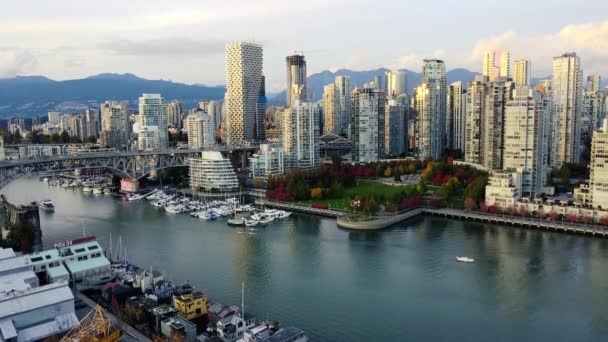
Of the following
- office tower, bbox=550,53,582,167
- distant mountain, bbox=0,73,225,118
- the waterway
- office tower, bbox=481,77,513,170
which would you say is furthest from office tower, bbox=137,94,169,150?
distant mountain, bbox=0,73,225,118

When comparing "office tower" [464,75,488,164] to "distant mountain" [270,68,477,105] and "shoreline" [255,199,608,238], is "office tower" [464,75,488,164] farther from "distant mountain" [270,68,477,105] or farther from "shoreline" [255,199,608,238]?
"distant mountain" [270,68,477,105]

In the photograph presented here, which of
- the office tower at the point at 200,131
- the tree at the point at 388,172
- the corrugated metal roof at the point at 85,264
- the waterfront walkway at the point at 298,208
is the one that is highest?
the office tower at the point at 200,131

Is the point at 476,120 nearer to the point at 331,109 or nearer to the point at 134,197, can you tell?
the point at 134,197

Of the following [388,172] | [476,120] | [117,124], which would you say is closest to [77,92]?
[117,124]

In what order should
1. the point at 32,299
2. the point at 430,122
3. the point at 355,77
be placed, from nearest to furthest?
the point at 32,299 → the point at 430,122 → the point at 355,77

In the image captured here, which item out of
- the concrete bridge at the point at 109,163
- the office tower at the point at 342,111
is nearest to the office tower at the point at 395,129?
the concrete bridge at the point at 109,163

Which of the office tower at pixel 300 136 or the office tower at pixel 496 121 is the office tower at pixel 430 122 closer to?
the office tower at pixel 496 121
